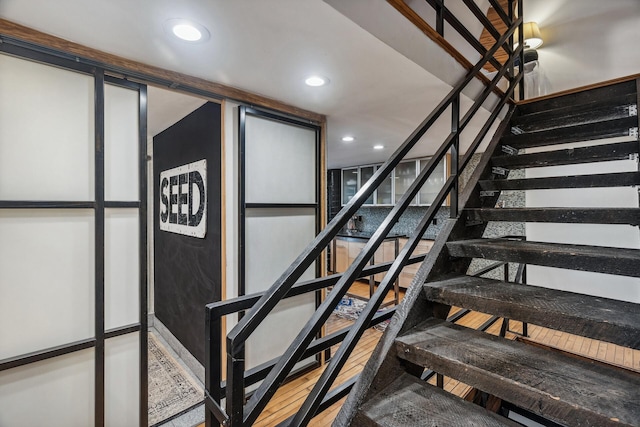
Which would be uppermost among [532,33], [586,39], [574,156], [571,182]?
[532,33]

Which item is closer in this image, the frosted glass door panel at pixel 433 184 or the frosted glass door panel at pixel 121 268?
the frosted glass door panel at pixel 121 268

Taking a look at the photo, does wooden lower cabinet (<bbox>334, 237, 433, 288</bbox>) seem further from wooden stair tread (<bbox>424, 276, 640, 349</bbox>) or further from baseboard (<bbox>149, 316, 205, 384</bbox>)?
wooden stair tread (<bbox>424, 276, 640, 349</bbox>)

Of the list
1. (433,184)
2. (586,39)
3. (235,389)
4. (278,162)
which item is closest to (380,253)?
(433,184)

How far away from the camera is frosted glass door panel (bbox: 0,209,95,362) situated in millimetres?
1396

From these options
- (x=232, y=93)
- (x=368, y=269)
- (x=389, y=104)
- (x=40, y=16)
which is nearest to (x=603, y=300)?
(x=368, y=269)

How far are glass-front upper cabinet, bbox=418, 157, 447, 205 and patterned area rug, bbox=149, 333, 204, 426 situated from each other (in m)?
4.12

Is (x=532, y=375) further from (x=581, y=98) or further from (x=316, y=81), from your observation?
(x=581, y=98)

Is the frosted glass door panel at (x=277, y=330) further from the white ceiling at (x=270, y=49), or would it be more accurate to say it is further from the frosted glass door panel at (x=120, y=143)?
the white ceiling at (x=270, y=49)

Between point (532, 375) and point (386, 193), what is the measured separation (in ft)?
16.2

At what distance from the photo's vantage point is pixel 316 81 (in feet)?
6.38

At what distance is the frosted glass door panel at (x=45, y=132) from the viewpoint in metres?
1.38

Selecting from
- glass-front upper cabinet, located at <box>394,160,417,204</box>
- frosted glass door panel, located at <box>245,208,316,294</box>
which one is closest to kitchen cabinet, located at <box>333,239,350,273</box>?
glass-front upper cabinet, located at <box>394,160,417,204</box>

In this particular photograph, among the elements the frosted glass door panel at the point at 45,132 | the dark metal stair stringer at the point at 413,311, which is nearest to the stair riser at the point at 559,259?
the dark metal stair stringer at the point at 413,311

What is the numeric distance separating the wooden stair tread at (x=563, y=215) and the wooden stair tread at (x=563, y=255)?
0.13 metres
